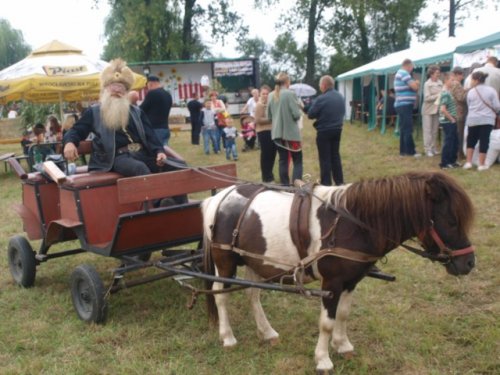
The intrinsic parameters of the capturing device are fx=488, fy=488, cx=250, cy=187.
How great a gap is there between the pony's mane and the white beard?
7.27ft

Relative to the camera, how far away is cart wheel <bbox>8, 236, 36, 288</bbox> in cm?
467

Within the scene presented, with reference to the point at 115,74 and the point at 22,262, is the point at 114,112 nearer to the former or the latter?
the point at 115,74

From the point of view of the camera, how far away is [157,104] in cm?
836

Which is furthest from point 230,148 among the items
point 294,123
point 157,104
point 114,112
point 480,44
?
point 114,112

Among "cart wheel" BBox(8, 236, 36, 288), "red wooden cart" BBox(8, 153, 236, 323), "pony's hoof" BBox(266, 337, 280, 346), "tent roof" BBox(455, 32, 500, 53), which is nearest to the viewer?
"pony's hoof" BBox(266, 337, 280, 346)

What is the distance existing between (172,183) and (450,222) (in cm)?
202

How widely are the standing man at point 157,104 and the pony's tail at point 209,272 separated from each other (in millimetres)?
4816

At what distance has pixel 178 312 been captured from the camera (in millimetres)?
4137

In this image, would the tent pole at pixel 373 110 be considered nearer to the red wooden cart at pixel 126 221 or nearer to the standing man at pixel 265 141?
the standing man at pixel 265 141

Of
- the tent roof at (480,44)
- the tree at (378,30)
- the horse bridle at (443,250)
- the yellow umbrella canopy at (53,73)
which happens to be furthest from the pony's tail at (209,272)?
the tree at (378,30)

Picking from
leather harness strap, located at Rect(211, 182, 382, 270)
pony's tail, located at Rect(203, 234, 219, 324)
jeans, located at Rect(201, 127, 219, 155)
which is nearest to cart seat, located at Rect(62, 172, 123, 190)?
pony's tail, located at Rect(203, 234, 219, 324)

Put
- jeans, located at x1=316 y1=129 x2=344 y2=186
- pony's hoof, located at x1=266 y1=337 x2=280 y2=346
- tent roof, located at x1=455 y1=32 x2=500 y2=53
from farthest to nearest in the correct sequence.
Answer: tent roof, located at x1=455 y1=32 x2=500 y2=53 < jeans, located at x1=316 y1=129 x2=344 y2=186 < pony's hoof, located at x1=266 y1=337 x2=280 y2=346

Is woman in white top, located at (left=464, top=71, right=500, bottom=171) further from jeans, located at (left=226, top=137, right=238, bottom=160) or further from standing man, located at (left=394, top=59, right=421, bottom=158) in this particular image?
jeans, located at (left=226, top=137, right=238, bottom=160)

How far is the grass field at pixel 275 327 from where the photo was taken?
10.7ft
